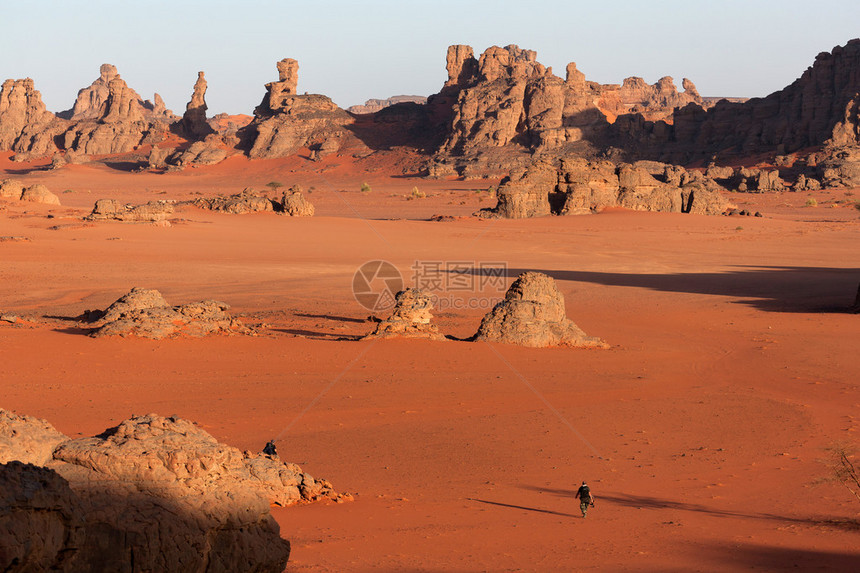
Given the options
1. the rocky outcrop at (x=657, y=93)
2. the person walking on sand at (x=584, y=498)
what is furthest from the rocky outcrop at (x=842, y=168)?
the rocky outcrop at (x=657, y=93)

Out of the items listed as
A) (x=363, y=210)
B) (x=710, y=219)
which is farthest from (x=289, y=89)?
(x=710, y=219)

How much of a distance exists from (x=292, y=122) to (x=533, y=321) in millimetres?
73197

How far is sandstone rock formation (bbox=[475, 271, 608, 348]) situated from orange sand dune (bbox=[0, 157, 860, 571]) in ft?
1.27

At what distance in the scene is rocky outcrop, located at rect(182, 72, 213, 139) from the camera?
87125 millimetres

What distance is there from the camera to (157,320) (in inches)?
499

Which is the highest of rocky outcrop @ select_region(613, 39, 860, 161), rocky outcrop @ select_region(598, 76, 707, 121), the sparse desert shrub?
rocky outcrop @ select_region(598, 76, 707, 121)

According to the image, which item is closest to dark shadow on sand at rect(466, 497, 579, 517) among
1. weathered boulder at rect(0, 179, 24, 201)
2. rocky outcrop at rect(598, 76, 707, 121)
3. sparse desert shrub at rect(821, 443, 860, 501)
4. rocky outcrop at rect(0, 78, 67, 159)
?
sparse desert shrub at rect(821, 443, 860, 501)

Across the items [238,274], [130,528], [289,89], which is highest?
[289,89]

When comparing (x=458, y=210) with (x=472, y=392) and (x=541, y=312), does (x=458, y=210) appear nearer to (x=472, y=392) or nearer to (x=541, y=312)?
(x=541, y=312)

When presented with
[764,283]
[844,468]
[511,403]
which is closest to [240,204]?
[764,283]

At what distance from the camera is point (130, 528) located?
3.57 metres

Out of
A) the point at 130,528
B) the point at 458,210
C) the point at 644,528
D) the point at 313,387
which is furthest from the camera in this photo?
the point at 458,210

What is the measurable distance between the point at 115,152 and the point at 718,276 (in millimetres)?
75225

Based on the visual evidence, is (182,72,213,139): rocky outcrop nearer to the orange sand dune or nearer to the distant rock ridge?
the distant rock ridge
